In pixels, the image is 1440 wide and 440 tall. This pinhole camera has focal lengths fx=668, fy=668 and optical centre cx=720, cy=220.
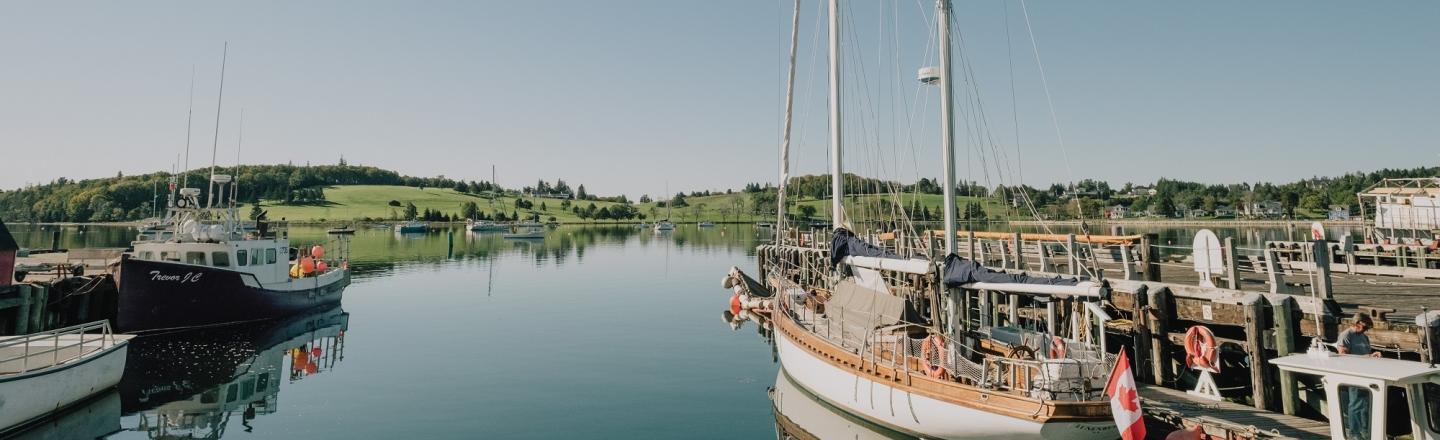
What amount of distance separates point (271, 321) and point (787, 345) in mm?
28345

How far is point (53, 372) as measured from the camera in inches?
645

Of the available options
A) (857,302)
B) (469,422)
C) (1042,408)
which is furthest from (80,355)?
(1042,408)

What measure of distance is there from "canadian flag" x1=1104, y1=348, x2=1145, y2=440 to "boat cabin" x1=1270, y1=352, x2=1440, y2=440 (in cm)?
245

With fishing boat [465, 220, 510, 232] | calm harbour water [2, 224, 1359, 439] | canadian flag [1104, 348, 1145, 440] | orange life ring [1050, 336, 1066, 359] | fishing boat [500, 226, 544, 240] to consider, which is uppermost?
fishing boat [465, 220, 510, 232]

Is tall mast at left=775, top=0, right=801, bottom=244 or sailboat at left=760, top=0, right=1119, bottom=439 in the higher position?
tall mast at left=775, top=0, right=801, bottom=244

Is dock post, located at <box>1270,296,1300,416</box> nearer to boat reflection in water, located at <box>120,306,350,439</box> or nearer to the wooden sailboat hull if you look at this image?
the wooden sailboat hull

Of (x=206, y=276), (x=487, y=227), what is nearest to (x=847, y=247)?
(x=206, y=276)

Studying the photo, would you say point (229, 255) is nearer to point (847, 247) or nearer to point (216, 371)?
point (216, 371)

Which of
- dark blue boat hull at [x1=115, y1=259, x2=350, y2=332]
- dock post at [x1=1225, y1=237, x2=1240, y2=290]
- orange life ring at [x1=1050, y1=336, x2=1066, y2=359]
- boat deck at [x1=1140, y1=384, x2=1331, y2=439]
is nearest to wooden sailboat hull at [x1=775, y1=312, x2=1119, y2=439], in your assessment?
boat deck at [x1=1140, y1=384, x2=1331, y2=439]

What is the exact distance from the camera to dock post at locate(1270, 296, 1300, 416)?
525 inches

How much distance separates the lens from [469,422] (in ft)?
58.6

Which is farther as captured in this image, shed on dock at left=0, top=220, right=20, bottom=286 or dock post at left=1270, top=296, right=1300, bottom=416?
shed on dock at left=0, top=220, right=20, bottom=286

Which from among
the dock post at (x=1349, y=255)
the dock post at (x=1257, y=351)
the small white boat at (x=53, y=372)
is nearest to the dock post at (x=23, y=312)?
the small white boat at (x=53, y=372)

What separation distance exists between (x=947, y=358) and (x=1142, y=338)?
5528mm
